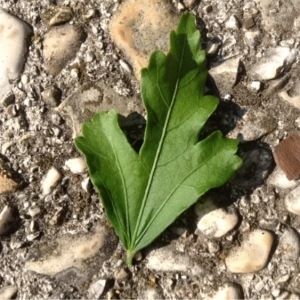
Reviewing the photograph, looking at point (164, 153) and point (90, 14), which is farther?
point (90, 14)

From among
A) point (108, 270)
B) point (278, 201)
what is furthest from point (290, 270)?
point (108, 270)

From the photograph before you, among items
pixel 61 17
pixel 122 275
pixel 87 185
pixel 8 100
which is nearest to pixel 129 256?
pixel 122 275

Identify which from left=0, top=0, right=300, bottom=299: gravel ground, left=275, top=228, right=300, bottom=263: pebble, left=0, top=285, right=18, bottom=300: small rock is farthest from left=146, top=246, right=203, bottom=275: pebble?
left=0, top=285, right=18, bottom=300: small rock

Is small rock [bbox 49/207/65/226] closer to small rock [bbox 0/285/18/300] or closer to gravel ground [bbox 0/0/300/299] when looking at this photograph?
gravel ground [bbox 0/0/300/299]

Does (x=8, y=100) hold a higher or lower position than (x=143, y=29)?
lower

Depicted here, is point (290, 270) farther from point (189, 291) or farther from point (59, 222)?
point (59, 222)

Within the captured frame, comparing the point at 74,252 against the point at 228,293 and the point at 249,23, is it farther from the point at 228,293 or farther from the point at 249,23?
the point at 249,23
